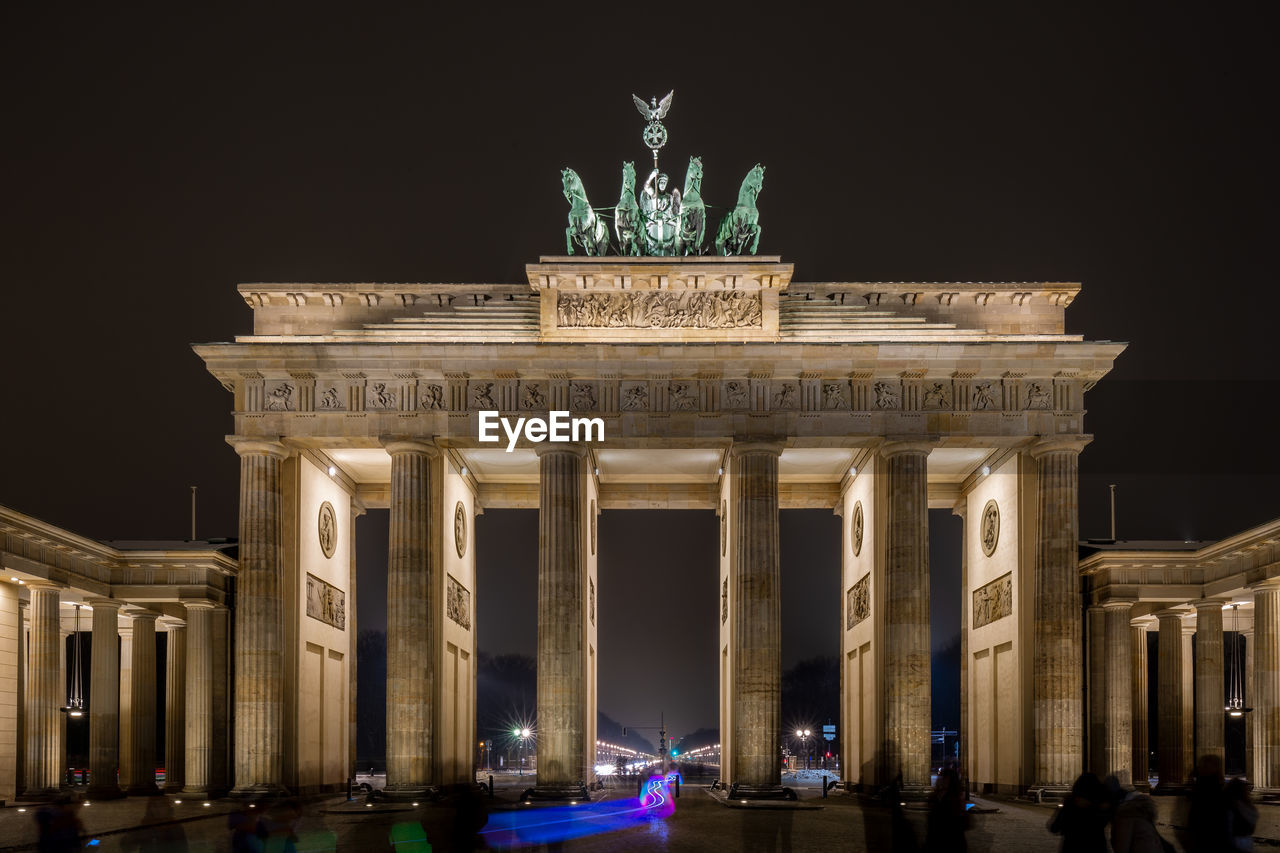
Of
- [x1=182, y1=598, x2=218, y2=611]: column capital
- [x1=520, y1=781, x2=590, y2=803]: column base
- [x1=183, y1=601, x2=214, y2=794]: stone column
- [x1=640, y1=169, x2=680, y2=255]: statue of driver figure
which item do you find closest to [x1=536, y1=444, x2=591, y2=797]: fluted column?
[x1=520, y1=781, x2=590, y2=803]: column base

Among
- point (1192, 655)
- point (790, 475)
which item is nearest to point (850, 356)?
point (790, 475)

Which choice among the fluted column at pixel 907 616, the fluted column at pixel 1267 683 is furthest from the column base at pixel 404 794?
the fluted column at pixel 1267 683

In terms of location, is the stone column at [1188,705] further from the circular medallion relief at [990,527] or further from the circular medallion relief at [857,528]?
the circular medallion relief at [857,528]

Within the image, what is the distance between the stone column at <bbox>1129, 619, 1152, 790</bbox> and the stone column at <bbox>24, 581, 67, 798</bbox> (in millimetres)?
34088

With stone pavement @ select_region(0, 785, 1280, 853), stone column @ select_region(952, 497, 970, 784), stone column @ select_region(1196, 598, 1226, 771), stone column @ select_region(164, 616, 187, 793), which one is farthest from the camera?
stone column @ select_region(952, 497, 970, 784)

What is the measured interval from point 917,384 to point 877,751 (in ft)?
37.1

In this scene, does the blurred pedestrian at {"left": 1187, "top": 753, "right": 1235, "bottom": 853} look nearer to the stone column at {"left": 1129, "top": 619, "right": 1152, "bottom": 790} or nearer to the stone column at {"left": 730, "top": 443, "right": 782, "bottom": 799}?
the stone column at {"left": 730, "top": 443, "right": 782, "bottom": 799}

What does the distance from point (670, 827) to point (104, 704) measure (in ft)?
70.2

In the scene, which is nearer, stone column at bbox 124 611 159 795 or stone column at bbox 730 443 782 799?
stone column at bbox 730 443 782 799

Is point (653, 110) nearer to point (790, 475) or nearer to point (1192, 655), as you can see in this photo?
point (790, 475)

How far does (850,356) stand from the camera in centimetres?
4025

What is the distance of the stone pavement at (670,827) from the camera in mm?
26109

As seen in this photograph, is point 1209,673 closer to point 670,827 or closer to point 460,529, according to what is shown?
point 670,827

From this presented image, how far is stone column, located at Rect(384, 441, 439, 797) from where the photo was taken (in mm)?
38906
